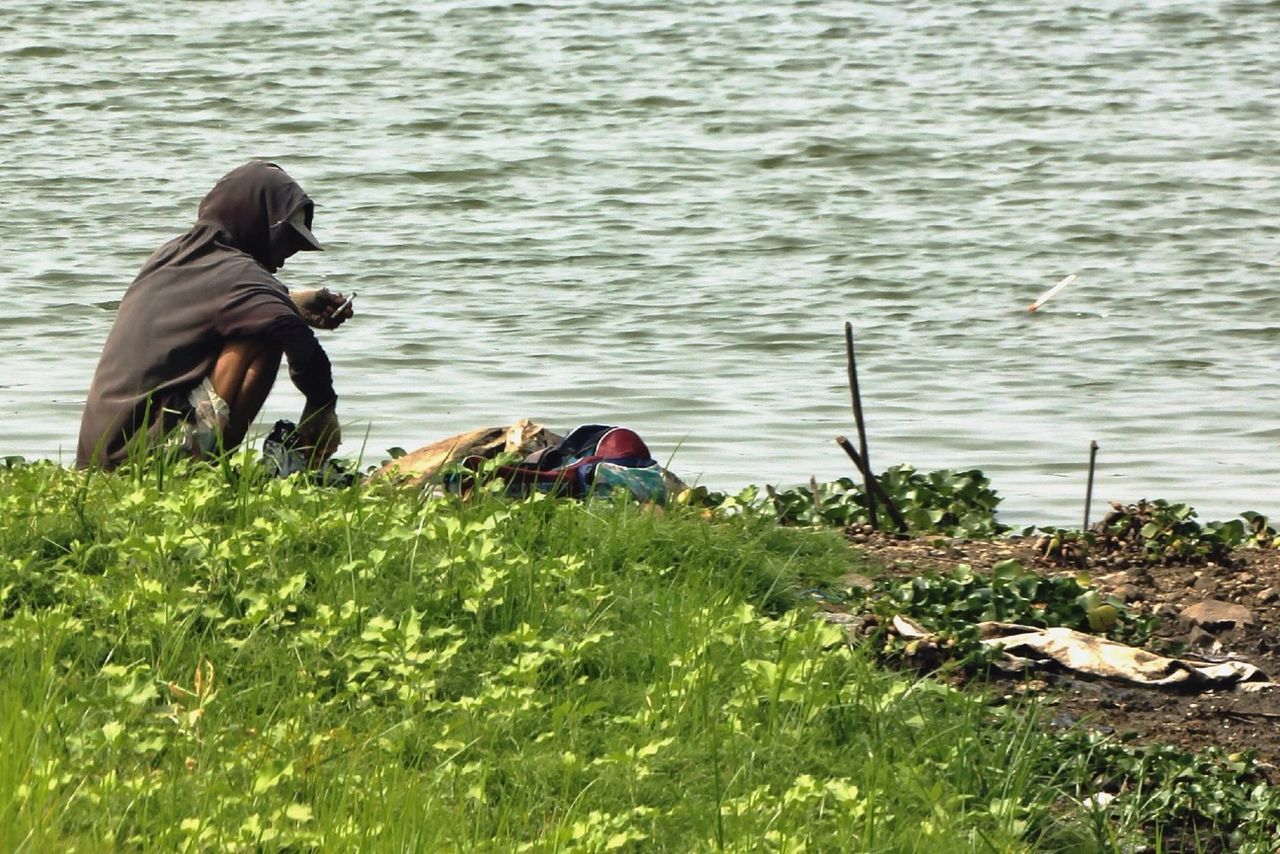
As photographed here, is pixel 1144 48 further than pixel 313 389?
Yes

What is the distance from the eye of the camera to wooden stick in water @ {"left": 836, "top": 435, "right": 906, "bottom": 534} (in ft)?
20.1

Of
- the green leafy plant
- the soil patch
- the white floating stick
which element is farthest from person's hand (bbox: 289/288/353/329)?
the white floating stick

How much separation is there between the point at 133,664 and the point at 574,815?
3.51 feet

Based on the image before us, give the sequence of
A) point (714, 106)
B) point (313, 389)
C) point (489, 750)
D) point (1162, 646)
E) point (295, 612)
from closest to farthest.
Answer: point (489, 750) → point (295, 612) → point (1162, 646) → point (313, 389) → point (714, 106)

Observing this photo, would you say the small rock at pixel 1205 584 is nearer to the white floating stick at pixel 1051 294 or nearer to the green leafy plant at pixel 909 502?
the green leafy plant at pixel 909 502

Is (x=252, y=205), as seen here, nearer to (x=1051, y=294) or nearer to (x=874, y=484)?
Result: (x=874, y=484)

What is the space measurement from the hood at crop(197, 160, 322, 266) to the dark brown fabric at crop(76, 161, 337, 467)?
0.09m

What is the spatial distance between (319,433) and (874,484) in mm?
1683

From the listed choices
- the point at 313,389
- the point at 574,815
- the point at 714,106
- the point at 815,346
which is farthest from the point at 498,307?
the point at 574,815

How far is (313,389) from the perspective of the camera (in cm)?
633

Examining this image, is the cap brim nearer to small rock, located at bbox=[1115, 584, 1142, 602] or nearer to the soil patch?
the soil patch

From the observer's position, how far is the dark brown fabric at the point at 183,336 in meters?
6.20

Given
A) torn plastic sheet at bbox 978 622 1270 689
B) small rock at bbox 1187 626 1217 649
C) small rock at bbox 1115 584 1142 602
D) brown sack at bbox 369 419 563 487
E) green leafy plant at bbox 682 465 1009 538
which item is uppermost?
brown sack at bbox 369 419 563 487

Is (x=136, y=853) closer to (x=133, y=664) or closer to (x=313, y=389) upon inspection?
(x=133, y=664)
